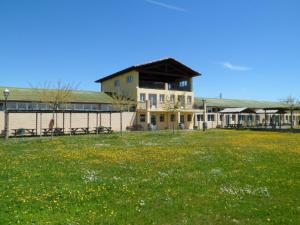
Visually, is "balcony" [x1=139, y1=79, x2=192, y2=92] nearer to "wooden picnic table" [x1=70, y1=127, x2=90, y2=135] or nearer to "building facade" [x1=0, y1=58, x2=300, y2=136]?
"building facade" [x1=0, y1=58, x2=300, y2=136]

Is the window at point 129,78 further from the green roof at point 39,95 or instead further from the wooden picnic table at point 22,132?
the wooden picnic table at point 22,132

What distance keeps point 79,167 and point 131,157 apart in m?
3.84

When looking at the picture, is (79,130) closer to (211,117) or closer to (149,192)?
(211,117)

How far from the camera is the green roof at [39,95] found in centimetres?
4338

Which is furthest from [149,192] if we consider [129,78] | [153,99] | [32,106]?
[129,78]

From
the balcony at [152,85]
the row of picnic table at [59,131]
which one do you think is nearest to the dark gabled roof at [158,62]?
Result: the balcony at [152,85]

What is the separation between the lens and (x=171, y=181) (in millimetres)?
10938

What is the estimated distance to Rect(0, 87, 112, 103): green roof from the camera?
43.4 meters

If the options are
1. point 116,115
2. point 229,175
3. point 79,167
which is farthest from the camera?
point 116,115

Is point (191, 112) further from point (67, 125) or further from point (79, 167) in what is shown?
point (79, 167)

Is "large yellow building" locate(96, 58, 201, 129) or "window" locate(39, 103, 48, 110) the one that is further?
"large yellow building" locate(96, 58, 201, 129)

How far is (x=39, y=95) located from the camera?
45.7m

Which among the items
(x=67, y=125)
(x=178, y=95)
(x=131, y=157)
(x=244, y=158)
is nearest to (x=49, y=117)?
(x=67, y=125)

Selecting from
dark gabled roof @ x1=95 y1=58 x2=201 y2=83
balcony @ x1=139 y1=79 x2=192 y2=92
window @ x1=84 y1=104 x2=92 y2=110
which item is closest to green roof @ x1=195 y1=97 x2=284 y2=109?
balcony @ x1=139 y1=79 x2=192 y2=92
